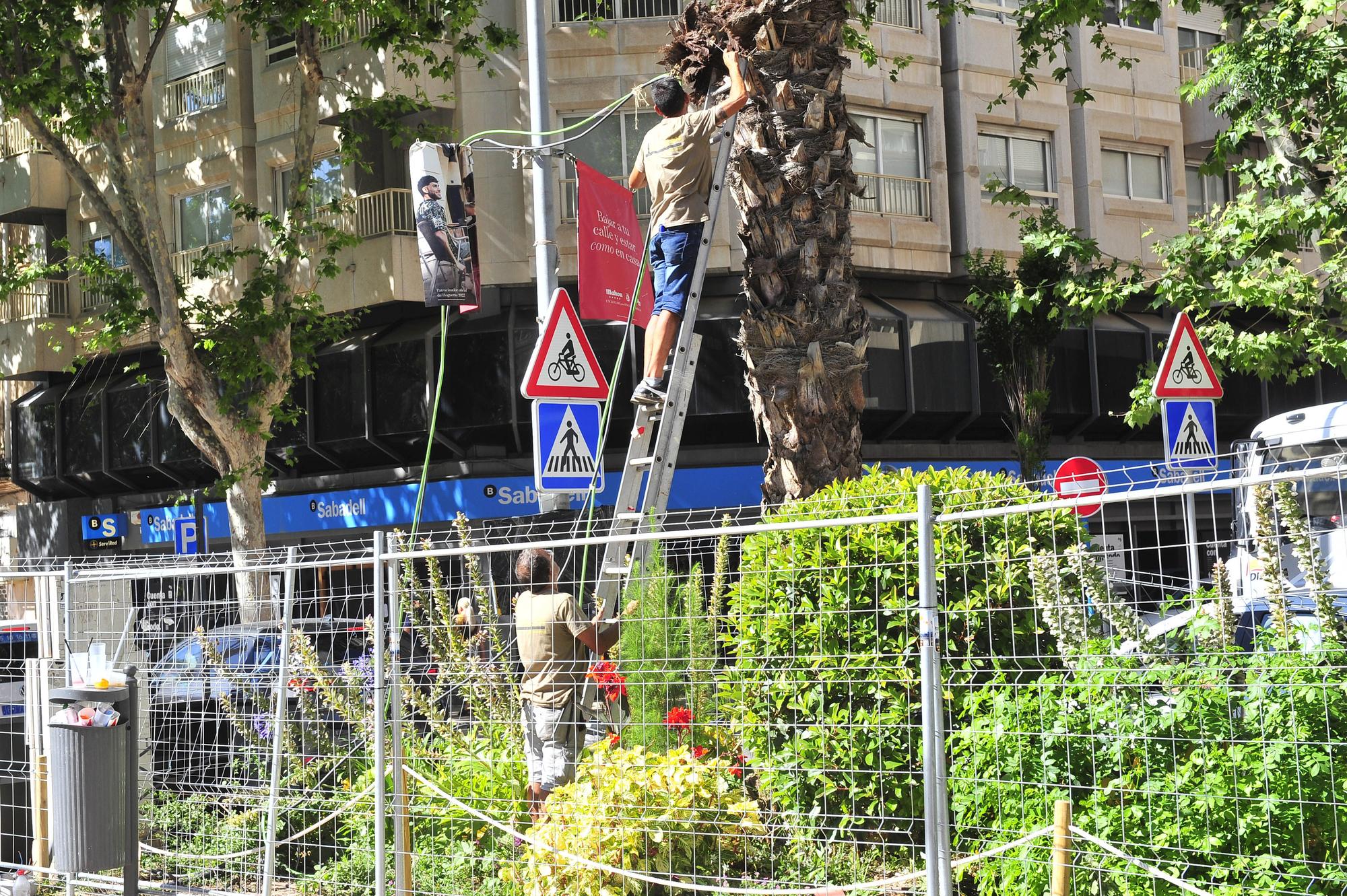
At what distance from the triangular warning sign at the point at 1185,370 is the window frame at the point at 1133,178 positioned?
52.3 feet

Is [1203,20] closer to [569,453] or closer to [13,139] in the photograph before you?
[569,453]

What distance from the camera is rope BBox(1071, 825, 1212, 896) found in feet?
15.0

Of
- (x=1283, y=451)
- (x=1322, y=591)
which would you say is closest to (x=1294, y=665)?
(x=1322, y=591)

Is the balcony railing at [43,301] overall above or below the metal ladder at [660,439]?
above

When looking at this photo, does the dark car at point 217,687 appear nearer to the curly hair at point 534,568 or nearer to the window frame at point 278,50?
the curly hair at point 534,568

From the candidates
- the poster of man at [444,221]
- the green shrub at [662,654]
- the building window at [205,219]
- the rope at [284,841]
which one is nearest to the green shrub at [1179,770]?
the green shrub at [662,654]

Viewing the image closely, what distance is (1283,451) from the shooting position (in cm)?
1631

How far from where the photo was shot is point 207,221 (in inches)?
1061

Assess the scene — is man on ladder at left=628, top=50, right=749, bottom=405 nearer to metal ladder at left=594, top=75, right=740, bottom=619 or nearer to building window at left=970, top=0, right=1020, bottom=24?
metal ladder at left=594, top=75, right=740, bottom=619

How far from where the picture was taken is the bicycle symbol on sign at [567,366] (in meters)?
9.86

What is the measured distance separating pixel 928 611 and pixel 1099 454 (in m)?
23.6

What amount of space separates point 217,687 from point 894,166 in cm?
1880

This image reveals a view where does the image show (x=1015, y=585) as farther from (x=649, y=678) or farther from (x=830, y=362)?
(x=830, y=362)

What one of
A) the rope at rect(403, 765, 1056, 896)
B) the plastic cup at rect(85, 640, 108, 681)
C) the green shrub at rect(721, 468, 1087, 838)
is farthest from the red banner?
the rope at rect(403, 765, 1056, 896)
